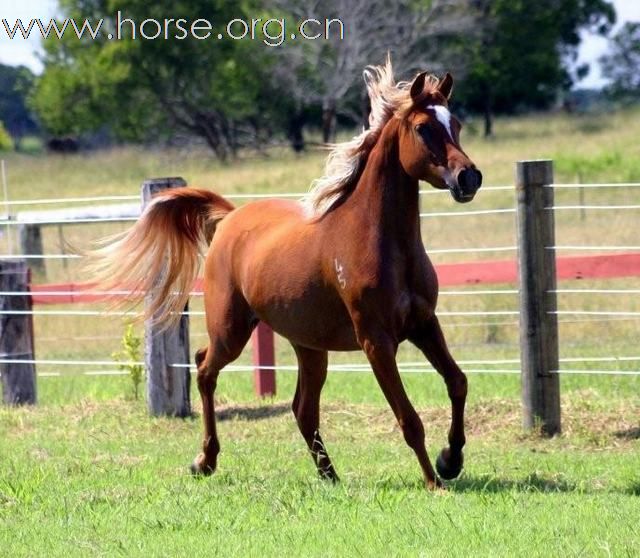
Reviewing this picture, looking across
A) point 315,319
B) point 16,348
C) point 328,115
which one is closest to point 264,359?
point 16,348

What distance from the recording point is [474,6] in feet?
181

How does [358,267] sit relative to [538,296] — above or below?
above

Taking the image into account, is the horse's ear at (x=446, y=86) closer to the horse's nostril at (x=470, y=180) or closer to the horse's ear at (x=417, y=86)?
the horse's ear at (x=417, y=86)

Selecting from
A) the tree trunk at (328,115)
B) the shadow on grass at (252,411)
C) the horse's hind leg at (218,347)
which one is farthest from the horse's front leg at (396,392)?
the tree trunk at (328,115)

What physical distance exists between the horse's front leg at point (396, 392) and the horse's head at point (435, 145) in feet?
2.87

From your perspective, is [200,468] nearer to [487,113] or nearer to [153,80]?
[153,80]

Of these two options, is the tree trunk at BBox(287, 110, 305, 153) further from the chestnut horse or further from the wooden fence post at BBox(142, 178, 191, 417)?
the chestnut horse

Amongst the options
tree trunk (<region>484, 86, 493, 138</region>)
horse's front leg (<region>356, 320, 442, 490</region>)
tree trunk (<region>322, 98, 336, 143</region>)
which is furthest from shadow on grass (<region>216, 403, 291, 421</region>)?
tree trunk (<region>484, 86, 493, 138</region>)

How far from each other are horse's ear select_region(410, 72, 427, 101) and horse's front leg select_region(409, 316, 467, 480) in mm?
1180

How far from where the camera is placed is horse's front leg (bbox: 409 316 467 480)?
24.5 ft

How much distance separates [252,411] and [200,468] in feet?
7.95

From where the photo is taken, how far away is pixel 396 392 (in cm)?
739

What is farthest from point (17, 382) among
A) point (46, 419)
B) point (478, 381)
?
point (478, 381)

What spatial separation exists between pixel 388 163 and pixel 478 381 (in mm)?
4892
